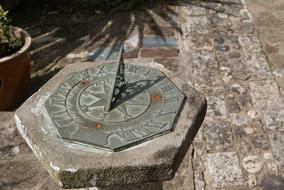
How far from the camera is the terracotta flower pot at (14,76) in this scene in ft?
13.8

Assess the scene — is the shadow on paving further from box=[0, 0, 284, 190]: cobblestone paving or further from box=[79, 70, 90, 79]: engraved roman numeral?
box=[79, 70, 90, 79]: engraved roman numeral

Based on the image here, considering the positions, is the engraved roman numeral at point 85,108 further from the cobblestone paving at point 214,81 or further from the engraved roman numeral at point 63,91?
the cobblestone paving at point 214,81

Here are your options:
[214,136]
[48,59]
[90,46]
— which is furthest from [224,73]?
[48,59]

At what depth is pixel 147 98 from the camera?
8.13 ft

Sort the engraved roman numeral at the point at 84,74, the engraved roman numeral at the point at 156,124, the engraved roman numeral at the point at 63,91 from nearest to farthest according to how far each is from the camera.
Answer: the engraved roman numeral at the point at 156,124, the engraved roman numeral at the point at 63,91, the engraved roman numeral at the point at 84,74

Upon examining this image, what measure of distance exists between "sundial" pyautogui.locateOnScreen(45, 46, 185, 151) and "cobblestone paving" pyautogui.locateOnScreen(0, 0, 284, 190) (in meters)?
1.08

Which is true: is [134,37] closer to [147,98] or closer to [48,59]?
[48,59]

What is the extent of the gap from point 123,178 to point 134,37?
3116 millimetres

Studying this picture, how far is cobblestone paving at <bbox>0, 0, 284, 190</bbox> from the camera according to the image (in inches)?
138

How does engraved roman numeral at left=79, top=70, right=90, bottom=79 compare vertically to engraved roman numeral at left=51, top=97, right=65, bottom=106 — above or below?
below

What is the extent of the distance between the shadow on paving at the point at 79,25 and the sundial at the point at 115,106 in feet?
6.92

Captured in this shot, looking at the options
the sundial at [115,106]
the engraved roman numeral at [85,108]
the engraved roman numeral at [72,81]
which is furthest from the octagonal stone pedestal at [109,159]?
the engraved roman numeral at [72,81]

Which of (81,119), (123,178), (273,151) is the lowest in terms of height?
(273,151)

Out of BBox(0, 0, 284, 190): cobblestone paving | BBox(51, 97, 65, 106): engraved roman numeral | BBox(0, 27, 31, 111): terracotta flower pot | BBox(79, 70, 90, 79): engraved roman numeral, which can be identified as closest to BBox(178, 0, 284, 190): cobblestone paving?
BBox(0, 0, 284, 190): cobblestone paving
